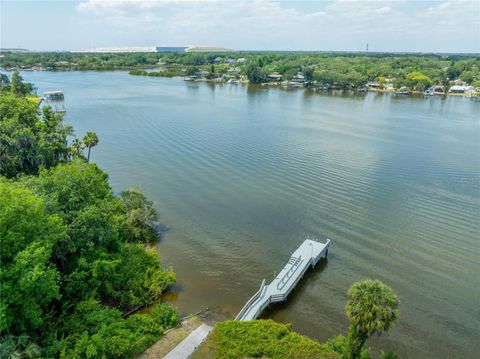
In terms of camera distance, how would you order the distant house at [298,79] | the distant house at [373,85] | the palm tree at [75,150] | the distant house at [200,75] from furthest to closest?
1. the distant house at [200,75]
2. the distant house at [298,79]
3. the distant house at [373,85]
4. the palm tree at [75,150]

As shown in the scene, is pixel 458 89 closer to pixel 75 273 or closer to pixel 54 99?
pixel 54 99

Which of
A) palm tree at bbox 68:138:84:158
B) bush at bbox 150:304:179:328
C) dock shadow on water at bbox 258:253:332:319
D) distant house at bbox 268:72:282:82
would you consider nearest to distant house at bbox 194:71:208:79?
distant house at bbox 268:72:282:82

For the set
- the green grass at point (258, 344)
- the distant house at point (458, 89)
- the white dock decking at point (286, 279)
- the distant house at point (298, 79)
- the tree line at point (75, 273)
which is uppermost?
the distant house at point (298, 79)

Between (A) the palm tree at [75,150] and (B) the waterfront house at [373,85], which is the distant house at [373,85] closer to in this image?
(B) the waterfront house at [373,85]

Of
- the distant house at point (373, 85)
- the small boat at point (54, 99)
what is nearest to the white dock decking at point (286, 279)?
the small boat at point (54, 99)

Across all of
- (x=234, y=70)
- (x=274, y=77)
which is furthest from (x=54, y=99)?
(x=234, y=70)

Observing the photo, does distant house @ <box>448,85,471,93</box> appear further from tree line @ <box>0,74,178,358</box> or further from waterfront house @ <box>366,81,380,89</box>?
tree line @ <box>0,74,178,358</box>

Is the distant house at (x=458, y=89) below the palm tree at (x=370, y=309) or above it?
above
